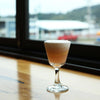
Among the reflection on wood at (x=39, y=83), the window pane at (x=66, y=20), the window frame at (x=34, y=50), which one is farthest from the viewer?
the window pane at (x=66, y=20)

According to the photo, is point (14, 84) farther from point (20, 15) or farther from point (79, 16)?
point (20, 15)

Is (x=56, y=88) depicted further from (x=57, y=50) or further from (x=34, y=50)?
(x=34, y=50)

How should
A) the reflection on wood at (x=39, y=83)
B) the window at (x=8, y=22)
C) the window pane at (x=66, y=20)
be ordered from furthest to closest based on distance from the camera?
the window at (x=8, y=22)
the window pane at (x=66, y=20)
the reflection on wood at (x=39, y=83)

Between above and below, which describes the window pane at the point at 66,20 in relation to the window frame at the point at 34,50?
above

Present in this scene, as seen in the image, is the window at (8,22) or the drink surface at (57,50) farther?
the window at (8,22)

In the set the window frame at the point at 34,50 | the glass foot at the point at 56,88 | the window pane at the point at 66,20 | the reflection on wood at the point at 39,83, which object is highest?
the window pane at the point at 66,20

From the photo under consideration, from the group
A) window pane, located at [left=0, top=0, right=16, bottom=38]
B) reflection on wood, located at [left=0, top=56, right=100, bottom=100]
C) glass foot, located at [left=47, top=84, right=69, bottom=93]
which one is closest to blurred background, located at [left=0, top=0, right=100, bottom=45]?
window pane, located at [left=0, top=0, right=16, bottom=38]

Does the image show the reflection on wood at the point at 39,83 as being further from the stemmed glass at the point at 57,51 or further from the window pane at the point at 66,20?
the window pane at the point at 66,20

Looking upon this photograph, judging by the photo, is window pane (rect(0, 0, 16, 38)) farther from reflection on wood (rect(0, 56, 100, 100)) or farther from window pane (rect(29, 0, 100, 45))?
reflection on wood (rect(0, 56, 100, 100))

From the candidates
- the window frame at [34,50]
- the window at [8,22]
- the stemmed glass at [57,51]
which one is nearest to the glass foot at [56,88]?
the stemmed glass at [57,51]
